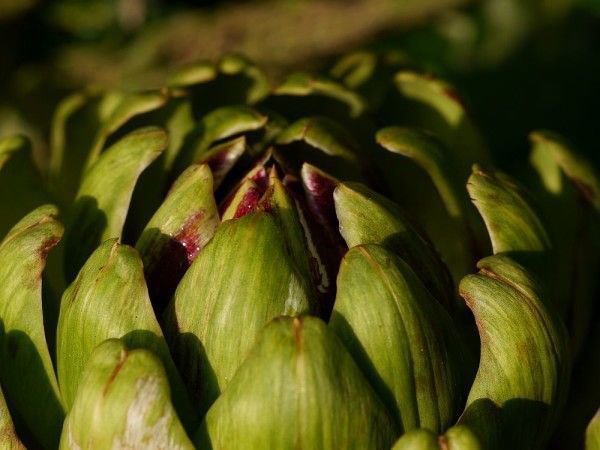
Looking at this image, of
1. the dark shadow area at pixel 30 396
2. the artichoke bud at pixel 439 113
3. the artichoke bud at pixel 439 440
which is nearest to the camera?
the artichoke bud at pixel 439 440

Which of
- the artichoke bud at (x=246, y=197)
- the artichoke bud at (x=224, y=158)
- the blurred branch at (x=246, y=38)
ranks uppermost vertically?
the artichoke bud at (x=224, y=158)

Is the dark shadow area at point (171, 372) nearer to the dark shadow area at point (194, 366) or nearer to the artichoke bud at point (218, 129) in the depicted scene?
the dark shadow area at point (194, 366)

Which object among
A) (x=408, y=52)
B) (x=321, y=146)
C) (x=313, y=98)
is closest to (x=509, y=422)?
(x=321, y=146)

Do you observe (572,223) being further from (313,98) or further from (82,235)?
(82,235)

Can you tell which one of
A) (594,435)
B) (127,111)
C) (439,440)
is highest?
(127,111)

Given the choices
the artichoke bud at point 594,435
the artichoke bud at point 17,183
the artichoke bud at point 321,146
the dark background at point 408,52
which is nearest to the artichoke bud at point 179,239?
the artichoke bud at point 321,146

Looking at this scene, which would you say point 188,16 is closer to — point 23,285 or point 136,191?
point 136,191
